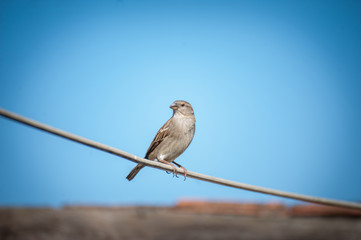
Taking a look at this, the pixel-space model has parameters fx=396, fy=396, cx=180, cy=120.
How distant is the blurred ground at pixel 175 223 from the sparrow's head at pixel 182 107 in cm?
426

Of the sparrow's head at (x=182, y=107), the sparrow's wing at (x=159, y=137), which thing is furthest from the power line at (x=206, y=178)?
the sparrow's head at (x=182, y=107)

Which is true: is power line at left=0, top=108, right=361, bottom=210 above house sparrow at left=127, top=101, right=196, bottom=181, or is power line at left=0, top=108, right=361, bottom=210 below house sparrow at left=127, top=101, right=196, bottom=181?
below

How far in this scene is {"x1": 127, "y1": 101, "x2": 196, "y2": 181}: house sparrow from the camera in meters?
7.32

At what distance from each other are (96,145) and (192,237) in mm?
1085

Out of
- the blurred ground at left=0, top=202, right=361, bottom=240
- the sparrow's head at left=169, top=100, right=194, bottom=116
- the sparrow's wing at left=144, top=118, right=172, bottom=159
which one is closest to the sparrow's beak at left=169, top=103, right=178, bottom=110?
the sparrow's head at left=169, top=100, right=194, bottom=116

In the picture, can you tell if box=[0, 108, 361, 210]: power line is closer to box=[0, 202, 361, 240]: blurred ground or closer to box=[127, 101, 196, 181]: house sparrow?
box=[0, 202, 361, 240]: blurred ground

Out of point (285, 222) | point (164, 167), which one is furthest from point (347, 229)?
point (164, 167)

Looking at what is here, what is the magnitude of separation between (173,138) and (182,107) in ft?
2.63

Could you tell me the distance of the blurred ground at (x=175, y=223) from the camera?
2828 mm

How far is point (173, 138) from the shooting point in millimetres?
7355

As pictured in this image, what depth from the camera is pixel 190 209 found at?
3396 millimetres

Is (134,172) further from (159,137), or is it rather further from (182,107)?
(182,107)

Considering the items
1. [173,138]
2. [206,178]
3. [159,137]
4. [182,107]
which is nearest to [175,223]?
[206,178]

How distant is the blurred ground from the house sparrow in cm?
370
